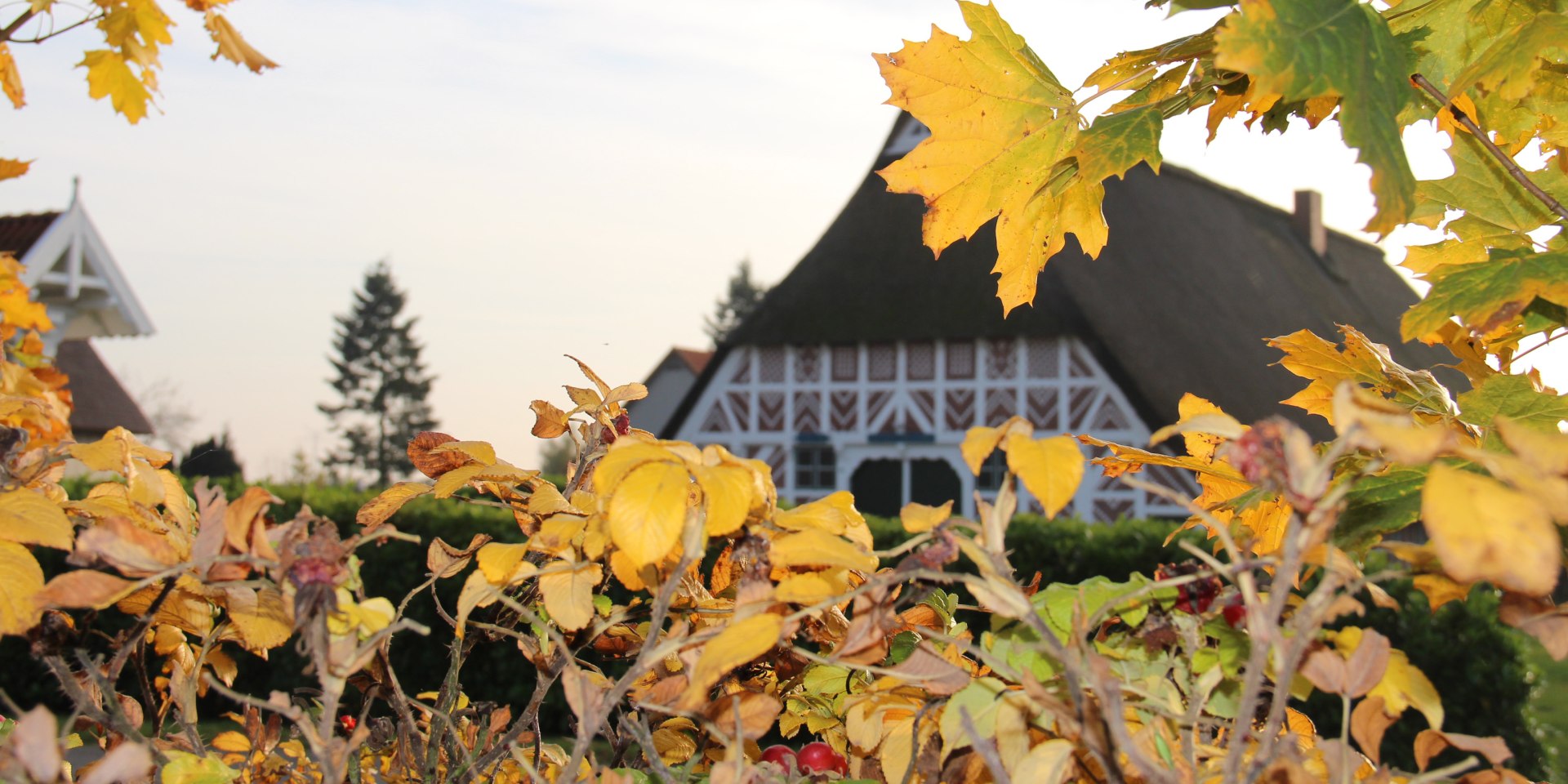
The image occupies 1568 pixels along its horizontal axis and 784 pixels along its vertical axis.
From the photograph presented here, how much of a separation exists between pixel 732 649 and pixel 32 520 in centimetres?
65

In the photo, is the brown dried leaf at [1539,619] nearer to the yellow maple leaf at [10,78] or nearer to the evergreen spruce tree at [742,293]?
the yellow maple leaf at [10,78]

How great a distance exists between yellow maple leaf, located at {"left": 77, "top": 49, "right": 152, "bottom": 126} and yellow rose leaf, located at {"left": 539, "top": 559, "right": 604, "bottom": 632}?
227cm

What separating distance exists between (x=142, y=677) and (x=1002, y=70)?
1208 millimetres

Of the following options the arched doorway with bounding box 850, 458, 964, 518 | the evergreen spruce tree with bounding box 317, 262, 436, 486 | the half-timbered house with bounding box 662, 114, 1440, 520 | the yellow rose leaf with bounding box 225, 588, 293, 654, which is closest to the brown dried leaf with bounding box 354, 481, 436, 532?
the yellow rose leaf with bounding box 225, 588, 293, 654

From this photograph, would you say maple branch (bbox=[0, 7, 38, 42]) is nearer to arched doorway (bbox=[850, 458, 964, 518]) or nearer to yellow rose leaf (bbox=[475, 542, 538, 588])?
yellow rose leaf (bbox=[475, 542, 538, 588])

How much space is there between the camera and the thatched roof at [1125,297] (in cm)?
1747

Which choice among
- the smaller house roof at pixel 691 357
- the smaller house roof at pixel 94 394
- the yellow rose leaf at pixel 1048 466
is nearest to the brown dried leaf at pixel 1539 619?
the yellow rose leaf at pixel 1048 466

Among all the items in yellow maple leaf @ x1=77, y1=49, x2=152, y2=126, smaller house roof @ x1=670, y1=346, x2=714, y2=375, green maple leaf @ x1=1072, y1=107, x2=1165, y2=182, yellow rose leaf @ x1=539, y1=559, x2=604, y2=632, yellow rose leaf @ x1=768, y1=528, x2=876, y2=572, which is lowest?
smaller house roof @ x1=670, y1=346, x2=714, y2=375

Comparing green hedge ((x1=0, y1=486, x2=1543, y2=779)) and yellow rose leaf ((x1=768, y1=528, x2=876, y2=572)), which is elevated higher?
yellow rose leaf ((x1=768, y1=528, x2=876, y2=572))

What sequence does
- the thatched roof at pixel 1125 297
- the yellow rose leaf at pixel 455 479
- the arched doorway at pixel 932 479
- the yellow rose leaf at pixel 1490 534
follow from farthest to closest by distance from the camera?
the arched doorway at pixel 932 479 → the thatched roof at pixel 1125 297 → the yellow rose leaf at pixel 455 479 → the yellow rose leaf at pixel 1490 534

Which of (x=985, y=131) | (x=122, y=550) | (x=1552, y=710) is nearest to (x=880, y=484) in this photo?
(x=1552, y=710)

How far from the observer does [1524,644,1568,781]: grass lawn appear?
6.65m

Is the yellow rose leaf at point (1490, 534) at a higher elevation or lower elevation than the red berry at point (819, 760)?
higher

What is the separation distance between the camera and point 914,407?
18359 millimetres
